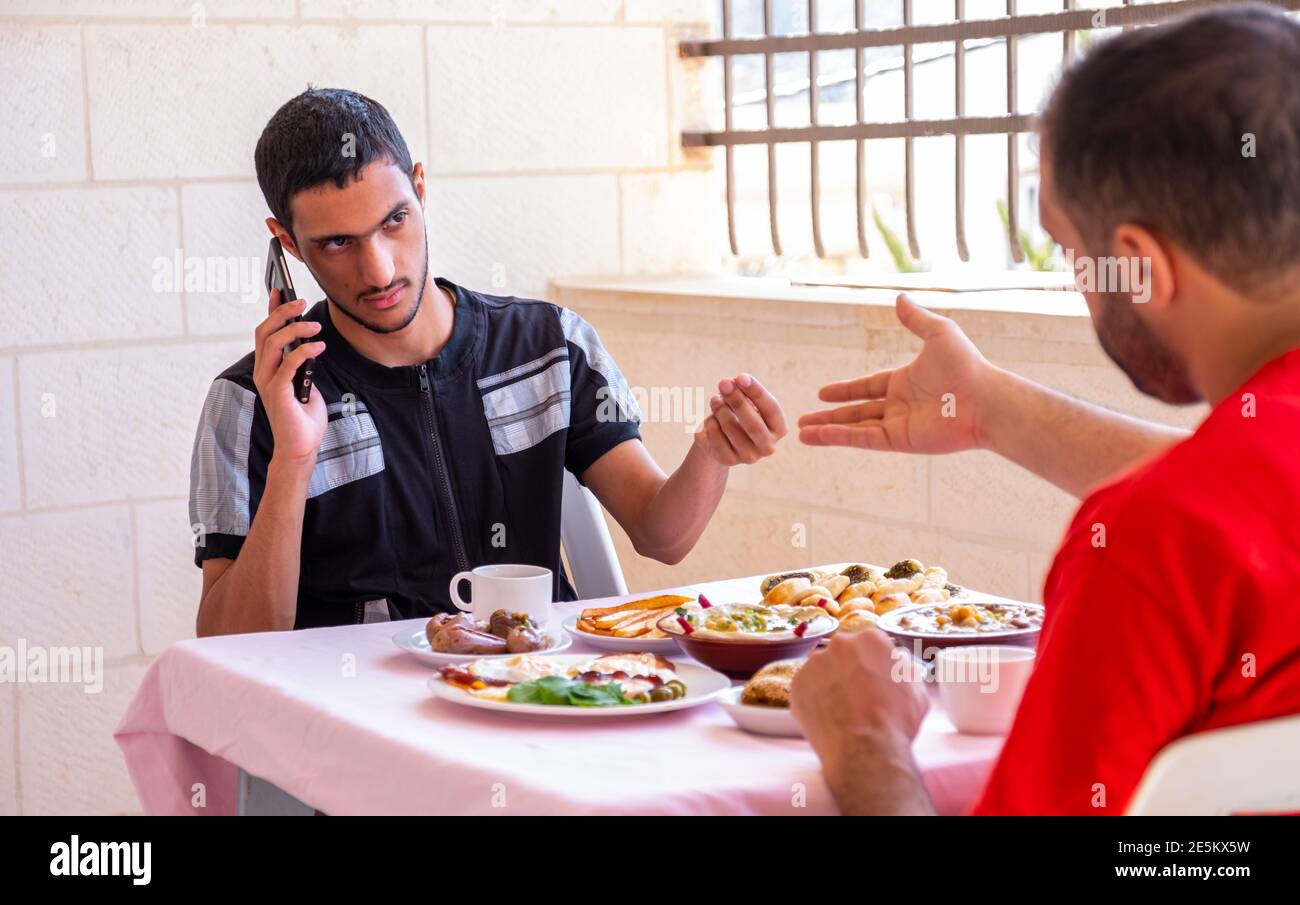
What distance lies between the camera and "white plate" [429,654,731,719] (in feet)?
5.19

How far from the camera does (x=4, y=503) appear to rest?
3.42 meters

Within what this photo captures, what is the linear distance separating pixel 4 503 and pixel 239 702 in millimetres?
1862

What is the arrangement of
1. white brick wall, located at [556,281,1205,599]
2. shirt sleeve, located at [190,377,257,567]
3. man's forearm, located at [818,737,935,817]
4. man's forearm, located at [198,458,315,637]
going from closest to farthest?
man's forearm, located at [818,737,935,817], man's forearm, located at [198,458,315,637], shirt sleeve, located at [190,377,257,567], white brick wall, located at [556,281,1205,599]

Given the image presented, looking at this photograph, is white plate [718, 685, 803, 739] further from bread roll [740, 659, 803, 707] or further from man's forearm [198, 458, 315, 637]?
man's forearm [198, 458, 315, 637]

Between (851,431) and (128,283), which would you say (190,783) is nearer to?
(851,431)

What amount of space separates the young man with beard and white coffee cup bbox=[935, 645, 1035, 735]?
28.0 inches

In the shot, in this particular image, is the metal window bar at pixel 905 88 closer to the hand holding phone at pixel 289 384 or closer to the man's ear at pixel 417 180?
the man's ear at pixel 417 180

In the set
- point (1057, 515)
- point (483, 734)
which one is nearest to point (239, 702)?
point (483, 734)

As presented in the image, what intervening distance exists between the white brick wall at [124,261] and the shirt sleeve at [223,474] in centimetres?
122

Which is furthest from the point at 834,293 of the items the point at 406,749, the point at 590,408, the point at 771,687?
the point at 406,749

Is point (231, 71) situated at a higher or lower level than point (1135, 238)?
higher
